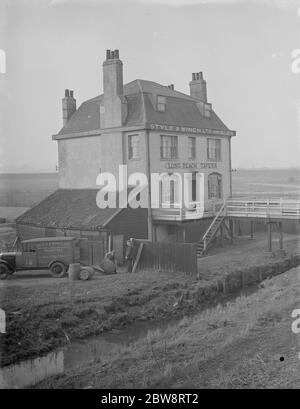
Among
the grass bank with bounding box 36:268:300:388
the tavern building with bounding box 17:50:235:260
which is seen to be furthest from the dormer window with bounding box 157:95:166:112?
the grass bank with bounding box 36:268:300:388

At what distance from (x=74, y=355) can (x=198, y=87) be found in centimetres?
1172

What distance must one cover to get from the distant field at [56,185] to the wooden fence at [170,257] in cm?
396

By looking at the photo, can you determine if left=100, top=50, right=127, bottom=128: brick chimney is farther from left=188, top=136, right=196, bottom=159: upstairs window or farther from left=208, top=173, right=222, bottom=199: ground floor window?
left=208, top=173, right=222, bottom=199: ground floor window

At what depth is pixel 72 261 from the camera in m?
15.1

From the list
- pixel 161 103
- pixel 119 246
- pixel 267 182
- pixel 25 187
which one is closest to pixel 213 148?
pixel 267 182

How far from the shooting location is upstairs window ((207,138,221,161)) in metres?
21.8

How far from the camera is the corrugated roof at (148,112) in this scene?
653 inches

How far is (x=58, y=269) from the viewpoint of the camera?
1588cm

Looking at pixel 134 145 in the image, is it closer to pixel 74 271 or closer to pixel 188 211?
pixel 188 211

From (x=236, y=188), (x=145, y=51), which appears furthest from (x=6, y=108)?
(x=236, y=188)

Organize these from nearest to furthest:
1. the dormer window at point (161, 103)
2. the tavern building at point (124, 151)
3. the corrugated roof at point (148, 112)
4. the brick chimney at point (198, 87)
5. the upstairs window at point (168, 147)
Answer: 1. the tavern building at point (124, 151)
2. the brick chimney at point (198, 87)
3. the corrugated roof at point (148, 112)
4. the dormer window at point (161, 103)
5. the upstairs window at point (168, 147)

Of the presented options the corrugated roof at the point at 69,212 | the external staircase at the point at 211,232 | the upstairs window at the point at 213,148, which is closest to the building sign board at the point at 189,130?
the upstairs window at the point at 213,148

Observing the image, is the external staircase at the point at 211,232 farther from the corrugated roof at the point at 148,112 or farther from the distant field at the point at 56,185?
the corrugated roof at the point at 148,112

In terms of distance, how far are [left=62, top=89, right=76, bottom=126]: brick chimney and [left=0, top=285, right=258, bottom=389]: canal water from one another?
7.05 meters
